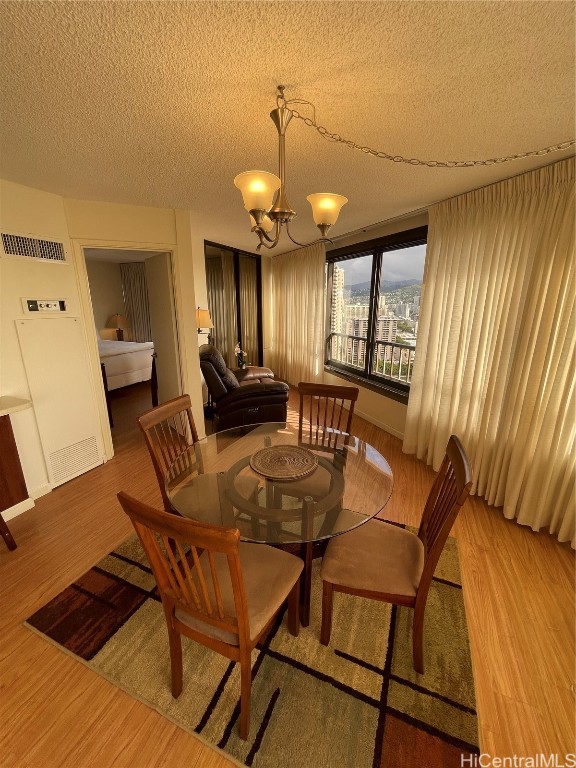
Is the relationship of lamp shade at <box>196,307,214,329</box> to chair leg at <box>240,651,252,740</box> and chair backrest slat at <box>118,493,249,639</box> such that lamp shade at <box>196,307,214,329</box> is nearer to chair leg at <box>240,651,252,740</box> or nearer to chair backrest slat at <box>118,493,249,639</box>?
chair backrest slat at <box>118,493,249,639</box>

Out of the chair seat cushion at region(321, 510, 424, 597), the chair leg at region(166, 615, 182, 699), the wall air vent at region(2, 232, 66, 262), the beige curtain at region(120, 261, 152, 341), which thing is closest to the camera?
the chair leg at region(166, 615, 182, 699)

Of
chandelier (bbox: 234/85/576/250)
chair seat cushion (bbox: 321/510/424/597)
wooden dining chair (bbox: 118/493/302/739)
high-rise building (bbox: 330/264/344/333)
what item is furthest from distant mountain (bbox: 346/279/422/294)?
wooden dining chair (bbox: 118/493/302/739)

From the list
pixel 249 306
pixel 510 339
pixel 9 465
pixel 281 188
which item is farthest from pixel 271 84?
pixel 249 306

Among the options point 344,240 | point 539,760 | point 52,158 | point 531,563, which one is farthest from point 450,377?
point 52,158

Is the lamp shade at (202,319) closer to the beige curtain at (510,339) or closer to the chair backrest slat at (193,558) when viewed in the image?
the beige curtain at (510,339)

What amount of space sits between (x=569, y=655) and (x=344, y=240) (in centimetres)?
454

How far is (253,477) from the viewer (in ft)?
5.65

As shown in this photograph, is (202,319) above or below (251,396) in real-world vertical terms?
above

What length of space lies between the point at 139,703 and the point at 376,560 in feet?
3.76

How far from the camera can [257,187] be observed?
49.8 inches

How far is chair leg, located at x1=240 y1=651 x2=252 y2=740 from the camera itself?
107 centimetres

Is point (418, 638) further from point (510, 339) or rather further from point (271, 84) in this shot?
point (271, 84)

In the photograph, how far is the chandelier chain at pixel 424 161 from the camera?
1507 millimetres

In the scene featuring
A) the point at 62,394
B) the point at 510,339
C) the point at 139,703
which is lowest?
the point at 139,703
